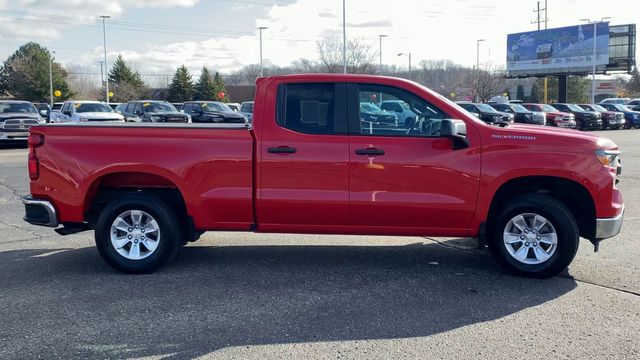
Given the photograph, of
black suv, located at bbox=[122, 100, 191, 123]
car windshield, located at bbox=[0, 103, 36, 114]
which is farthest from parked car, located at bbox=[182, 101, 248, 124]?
car windshield, located at bbox=[0, 103, 36, 114]

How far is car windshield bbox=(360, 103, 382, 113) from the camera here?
6074 millimetres

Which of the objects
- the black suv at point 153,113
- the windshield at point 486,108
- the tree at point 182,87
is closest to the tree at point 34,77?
the tree at point 182,87

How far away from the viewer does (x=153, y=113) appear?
89.8 ft

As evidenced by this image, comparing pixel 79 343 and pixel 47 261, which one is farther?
pixel 47 261

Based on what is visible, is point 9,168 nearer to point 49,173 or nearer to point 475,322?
point 49,173

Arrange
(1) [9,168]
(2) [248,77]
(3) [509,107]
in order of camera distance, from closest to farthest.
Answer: (1) [9,168], (3) [509,107], (2) [248,77]

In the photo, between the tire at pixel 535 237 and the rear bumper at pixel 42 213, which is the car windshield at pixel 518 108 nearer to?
the tire at pixel 535 237

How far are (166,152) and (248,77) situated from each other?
9675 cm

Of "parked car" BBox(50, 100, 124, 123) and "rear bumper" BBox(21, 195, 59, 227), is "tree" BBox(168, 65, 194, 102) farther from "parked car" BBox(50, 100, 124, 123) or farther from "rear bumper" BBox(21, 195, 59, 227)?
"rear bumper" BBox(21, 195, 59, 227)

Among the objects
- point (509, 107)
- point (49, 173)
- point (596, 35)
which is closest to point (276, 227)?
point (49, 173)

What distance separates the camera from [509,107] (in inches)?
1384

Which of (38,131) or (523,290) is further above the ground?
(38,131)

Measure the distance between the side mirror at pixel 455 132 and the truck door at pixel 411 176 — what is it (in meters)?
0.05

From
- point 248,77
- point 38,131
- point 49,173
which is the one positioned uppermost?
point 248,77
